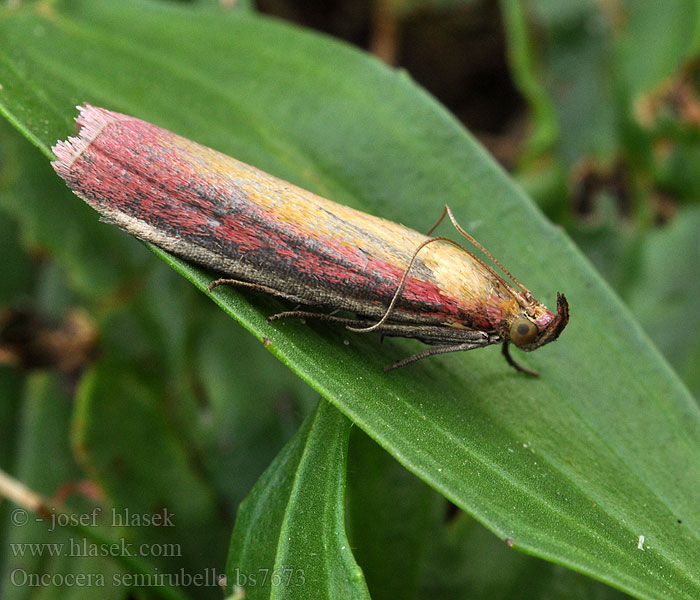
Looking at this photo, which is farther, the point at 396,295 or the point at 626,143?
the point at 626,143

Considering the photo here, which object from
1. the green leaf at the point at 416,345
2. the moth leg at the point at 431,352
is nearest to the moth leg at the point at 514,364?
the green leaf at the point at 416,345

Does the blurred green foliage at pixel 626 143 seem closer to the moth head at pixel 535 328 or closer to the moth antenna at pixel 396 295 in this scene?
the moth head at pixel 535 328

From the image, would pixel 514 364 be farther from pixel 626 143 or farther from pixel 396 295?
pixel 626 143

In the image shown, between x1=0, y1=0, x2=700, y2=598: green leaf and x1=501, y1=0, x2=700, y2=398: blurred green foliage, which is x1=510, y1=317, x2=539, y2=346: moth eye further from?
x1=501, y1=0, x2=700, y2=398: blurred green foliage

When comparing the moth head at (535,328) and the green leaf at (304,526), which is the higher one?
the moth head at (535,328)

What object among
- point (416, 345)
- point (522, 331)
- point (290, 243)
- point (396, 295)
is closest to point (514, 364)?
point (522, 331)

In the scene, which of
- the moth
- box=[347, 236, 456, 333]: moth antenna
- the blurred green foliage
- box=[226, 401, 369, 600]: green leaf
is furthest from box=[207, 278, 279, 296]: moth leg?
the blurred green foliage
